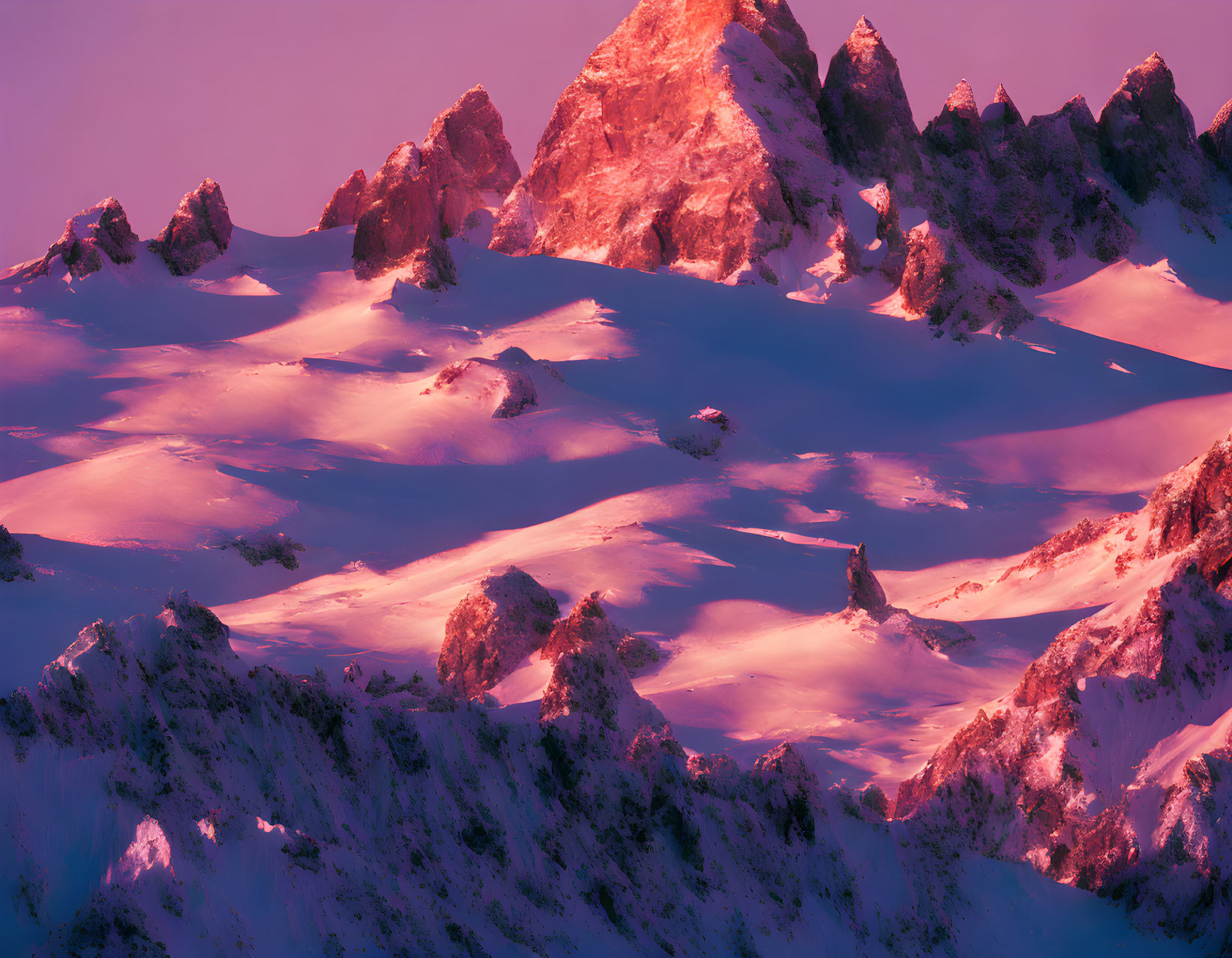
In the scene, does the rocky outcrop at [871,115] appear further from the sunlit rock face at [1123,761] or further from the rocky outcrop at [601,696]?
the rocky outcrop at [601,696]

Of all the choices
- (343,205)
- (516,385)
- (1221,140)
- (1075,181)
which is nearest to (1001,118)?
(1075,181)

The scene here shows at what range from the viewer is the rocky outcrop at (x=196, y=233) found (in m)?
46.8

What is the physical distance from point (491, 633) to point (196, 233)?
36.5m

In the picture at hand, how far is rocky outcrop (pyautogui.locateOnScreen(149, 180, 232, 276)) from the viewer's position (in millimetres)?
46781

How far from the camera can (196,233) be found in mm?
47594

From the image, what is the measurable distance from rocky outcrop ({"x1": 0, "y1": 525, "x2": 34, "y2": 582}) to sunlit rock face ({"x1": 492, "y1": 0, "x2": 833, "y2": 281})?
3062 centimetres

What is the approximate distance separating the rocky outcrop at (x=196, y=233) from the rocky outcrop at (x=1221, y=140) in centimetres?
5195

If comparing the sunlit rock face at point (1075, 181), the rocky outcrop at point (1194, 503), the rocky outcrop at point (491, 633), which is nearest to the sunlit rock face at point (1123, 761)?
the rocky outcrop at point (1194, 503)

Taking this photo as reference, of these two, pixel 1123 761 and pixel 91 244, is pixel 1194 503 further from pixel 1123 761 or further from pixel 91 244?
pixel 91 244

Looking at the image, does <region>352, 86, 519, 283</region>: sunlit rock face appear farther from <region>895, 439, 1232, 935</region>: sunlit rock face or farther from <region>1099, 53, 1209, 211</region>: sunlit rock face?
<region>895, 439, 1232, 935</region>: sunlit rock face

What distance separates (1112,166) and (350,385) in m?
45.4

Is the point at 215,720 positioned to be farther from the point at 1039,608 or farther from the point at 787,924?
the point at 1039,608

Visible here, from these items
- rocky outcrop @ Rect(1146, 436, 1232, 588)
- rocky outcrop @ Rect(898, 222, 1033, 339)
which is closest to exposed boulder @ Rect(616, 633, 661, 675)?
rocky outcrop @ Rect(1146, 436, 1232, 588)

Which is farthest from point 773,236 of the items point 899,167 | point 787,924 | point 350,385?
point 787,924
